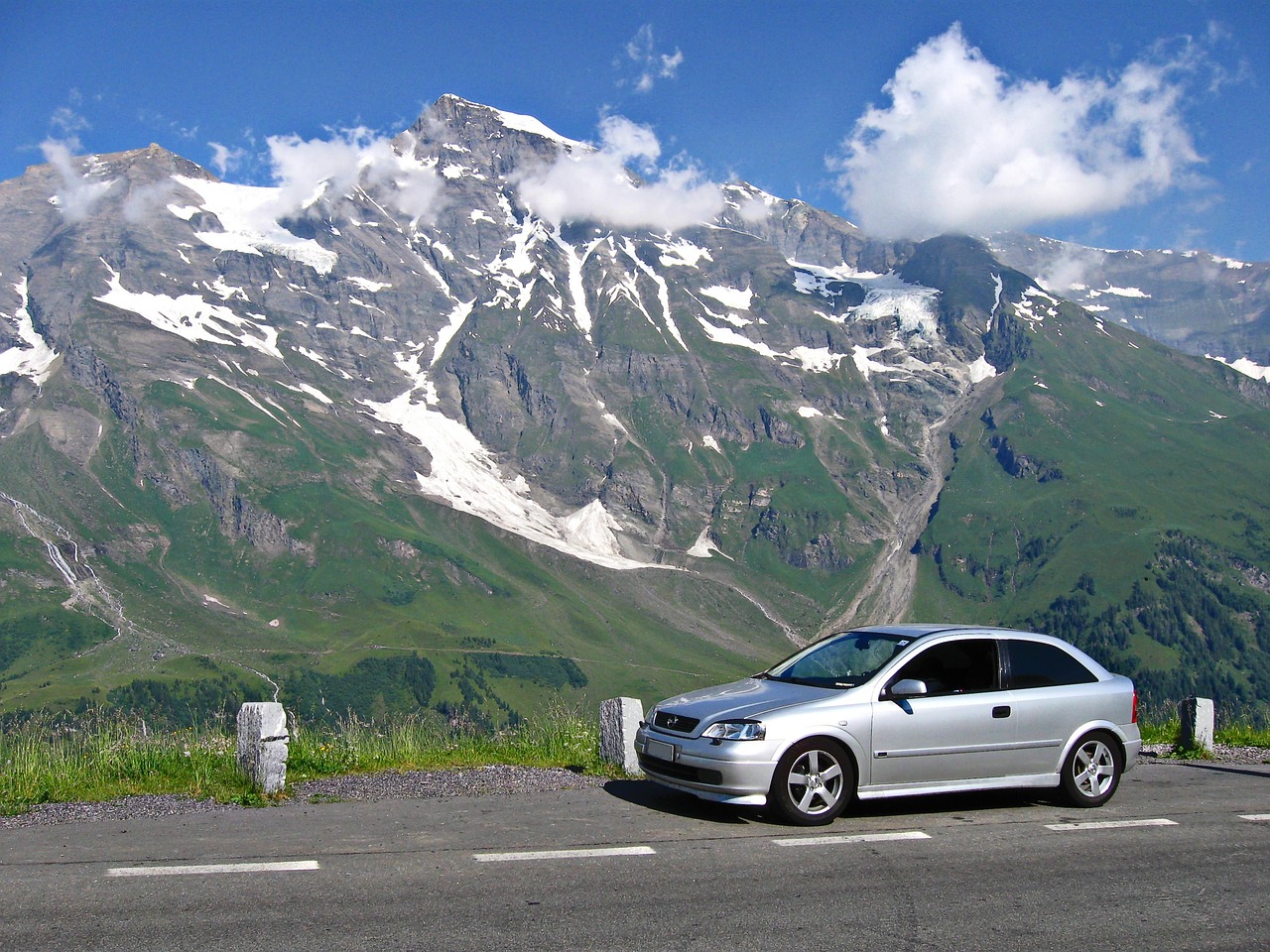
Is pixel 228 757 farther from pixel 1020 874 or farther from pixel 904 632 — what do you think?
pixel 1020 874

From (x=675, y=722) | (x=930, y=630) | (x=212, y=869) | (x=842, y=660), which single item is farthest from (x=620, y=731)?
(x=212, y=869)

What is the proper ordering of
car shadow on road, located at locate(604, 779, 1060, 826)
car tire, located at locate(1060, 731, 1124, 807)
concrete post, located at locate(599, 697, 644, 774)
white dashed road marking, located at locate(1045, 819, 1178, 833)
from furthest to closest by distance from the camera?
1. concrete post, located at locate(599, 697, 644, 774)
2. car tire, located at locate(1060, 731, 1124, 807)
3. car shadow on road, located at locate(604, 779, 1060, 826)
4. white dashed road marking, located at locate(1045, 819, 1178, 833)

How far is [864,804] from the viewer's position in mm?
12336

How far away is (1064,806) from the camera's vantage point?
12812 millimetres

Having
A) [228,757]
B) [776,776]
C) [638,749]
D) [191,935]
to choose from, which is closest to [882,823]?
[776,776]

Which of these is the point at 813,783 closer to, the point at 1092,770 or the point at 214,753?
the point at 1092,770

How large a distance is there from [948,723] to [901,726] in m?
0.65

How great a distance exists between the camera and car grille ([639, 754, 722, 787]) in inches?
452

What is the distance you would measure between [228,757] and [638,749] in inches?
228

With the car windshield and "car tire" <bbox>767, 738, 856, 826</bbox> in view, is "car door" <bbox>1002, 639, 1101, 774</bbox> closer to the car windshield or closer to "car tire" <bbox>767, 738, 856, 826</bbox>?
the car windshield

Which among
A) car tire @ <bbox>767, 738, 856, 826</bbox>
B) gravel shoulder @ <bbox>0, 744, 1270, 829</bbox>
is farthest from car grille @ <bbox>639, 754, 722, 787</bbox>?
gravel shoulder @ <bbox>0, 744, 1270, 829</bbox>

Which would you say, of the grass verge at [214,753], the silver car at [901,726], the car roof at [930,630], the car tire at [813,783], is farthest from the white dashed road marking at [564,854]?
the car roof at [930,630]

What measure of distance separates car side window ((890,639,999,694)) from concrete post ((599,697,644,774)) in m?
4.13

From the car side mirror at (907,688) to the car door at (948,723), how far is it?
108mm
